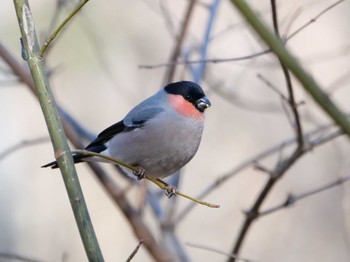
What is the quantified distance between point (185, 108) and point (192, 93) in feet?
0.23

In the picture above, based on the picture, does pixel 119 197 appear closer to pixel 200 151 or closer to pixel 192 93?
pixel 192 93

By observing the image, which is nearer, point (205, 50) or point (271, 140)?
point (205, 50)

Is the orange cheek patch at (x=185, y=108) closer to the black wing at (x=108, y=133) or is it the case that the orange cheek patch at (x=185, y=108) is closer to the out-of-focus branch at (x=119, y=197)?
the black wing at (x=108, y=133)

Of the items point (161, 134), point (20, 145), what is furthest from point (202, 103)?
point (20, 145)

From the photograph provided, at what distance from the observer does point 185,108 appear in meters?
2.40

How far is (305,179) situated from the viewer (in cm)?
491

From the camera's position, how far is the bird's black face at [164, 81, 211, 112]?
2.40m

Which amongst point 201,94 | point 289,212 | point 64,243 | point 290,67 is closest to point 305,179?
point 289,212

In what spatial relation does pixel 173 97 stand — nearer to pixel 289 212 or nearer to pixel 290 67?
pixel 290 67

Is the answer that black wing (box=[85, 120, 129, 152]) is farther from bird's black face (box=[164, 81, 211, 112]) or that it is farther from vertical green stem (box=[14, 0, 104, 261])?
vertical green stem (box=[14, 0, 104, 261])

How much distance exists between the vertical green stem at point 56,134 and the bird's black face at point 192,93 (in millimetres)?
973

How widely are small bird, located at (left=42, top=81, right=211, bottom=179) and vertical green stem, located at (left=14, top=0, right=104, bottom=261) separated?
721 mm

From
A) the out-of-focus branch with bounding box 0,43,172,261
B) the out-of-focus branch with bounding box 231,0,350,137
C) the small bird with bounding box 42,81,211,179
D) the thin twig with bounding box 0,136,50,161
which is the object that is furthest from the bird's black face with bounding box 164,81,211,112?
the out-of-focus branch with bounding box 231,0,350,137

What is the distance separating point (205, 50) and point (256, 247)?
2216 mm
